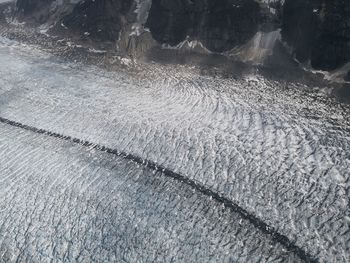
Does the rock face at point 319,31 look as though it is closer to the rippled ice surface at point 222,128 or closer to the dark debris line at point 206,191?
the rippled ice surface at point 222,128

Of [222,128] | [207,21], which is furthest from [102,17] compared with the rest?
[222,128]

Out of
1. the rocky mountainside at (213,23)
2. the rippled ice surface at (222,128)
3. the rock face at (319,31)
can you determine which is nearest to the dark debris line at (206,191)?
the rippled ice surface at (222,128)

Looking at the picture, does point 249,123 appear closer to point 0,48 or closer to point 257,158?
point 257,158

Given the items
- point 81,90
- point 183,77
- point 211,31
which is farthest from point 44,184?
point 211,31

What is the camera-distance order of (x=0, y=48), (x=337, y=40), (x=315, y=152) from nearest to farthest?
(x=315, y=152)
(x=337, y=40)
(x=0, y=48)

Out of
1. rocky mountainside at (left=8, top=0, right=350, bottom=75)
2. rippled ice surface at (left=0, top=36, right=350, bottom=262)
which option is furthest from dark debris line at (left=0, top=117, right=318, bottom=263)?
rocky mountainside at (left=8, top=0, right=350, bottom=75)

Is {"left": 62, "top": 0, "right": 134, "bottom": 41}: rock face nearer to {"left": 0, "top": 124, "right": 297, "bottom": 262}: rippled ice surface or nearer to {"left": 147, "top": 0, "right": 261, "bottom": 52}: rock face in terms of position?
{"left": 147, "top": 0, "right": 261, "bottom": 52}: rock face

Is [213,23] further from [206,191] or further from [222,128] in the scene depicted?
[206,191]
